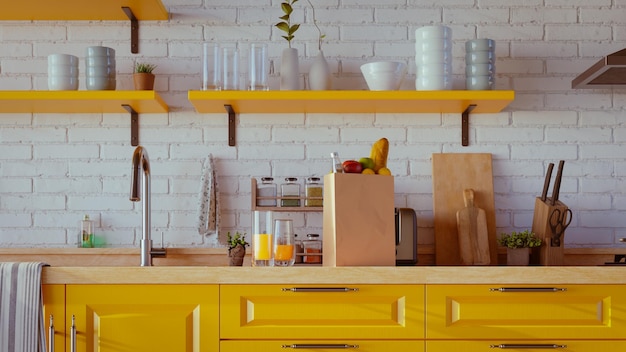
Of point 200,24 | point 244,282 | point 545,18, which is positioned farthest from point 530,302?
point 200,24

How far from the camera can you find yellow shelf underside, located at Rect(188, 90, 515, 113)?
3311mm

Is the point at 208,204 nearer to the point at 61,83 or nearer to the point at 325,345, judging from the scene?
the point at 61,83

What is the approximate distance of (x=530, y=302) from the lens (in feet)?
9.56

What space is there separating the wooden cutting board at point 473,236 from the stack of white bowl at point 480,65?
1.62ft

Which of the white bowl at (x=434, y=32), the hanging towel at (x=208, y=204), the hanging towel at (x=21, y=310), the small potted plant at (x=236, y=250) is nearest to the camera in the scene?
the hanging towel at (x=21, y=310)

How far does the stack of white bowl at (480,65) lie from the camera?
3408 mm

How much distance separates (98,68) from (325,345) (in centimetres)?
144

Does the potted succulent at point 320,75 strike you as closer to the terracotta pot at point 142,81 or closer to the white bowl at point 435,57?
the white bowl at point 435,57

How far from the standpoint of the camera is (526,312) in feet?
9.54

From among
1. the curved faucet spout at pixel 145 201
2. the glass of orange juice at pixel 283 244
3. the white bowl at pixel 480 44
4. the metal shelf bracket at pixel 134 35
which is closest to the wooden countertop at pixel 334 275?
the glass of orange juice at pixel 283 244

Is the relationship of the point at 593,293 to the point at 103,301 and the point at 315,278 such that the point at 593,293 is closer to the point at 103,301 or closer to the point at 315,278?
the point at 315,278

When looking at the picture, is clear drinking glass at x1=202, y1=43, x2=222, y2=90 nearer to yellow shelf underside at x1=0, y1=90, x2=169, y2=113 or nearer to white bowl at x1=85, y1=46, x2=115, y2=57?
yellow shelf underside at x1=0, y1=90, x2=169, y2=113

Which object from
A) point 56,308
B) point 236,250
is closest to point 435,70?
point 236,250

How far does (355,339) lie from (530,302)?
0.61 m
